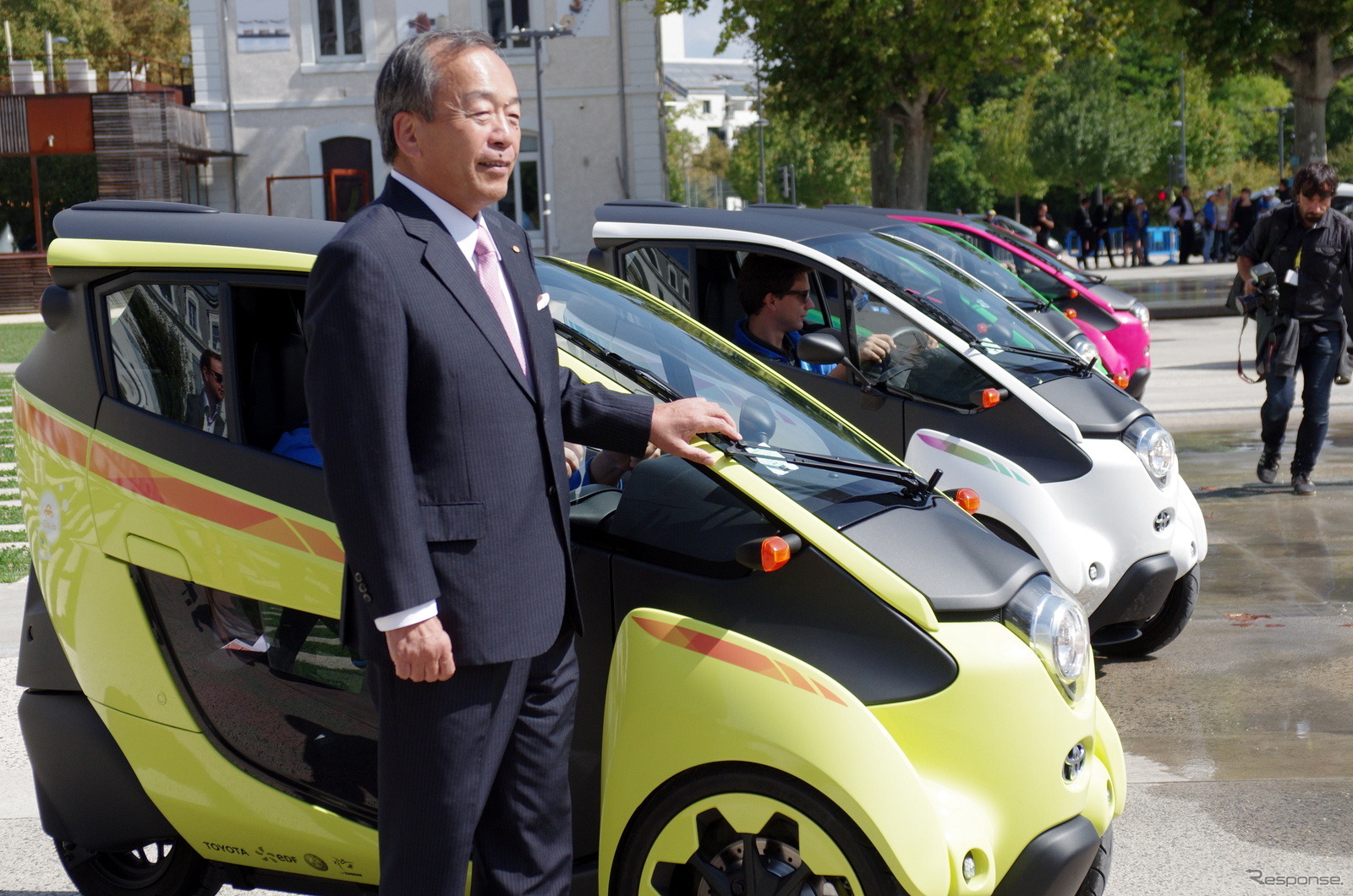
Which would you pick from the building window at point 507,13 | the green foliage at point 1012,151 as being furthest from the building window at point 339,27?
the green foliage at point 1012,151

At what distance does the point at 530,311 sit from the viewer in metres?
2.55

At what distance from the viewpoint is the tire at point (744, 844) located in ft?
8.59

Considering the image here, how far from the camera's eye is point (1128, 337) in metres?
11.8

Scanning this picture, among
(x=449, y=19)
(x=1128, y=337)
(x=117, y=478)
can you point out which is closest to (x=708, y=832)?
(x=117, y=478)

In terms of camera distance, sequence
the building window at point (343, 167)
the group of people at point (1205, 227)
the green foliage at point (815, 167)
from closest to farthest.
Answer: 1. the building window at point (343, 167)
2. the group of people at point (1205, 227)
3. the green foliage at point (815, 167)

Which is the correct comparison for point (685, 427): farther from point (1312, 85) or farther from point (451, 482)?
point (1312, 85)

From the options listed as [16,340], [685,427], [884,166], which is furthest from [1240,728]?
[884,166]

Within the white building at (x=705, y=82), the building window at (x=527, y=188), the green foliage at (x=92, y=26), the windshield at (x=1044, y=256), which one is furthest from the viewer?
the white building at (x=705, y=82)

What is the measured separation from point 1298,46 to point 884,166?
368 inches

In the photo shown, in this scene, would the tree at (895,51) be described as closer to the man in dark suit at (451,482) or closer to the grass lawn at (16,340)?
the grass lawn at (16,340)

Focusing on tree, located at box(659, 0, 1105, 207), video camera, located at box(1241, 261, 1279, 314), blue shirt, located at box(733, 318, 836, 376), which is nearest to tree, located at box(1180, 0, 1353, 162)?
tree, located at box(659, 0, 1105, 207)

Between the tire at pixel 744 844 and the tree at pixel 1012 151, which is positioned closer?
the tire at pixel 744 844

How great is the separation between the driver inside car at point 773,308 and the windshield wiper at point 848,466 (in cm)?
255

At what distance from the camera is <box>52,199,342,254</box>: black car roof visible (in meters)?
3.14
